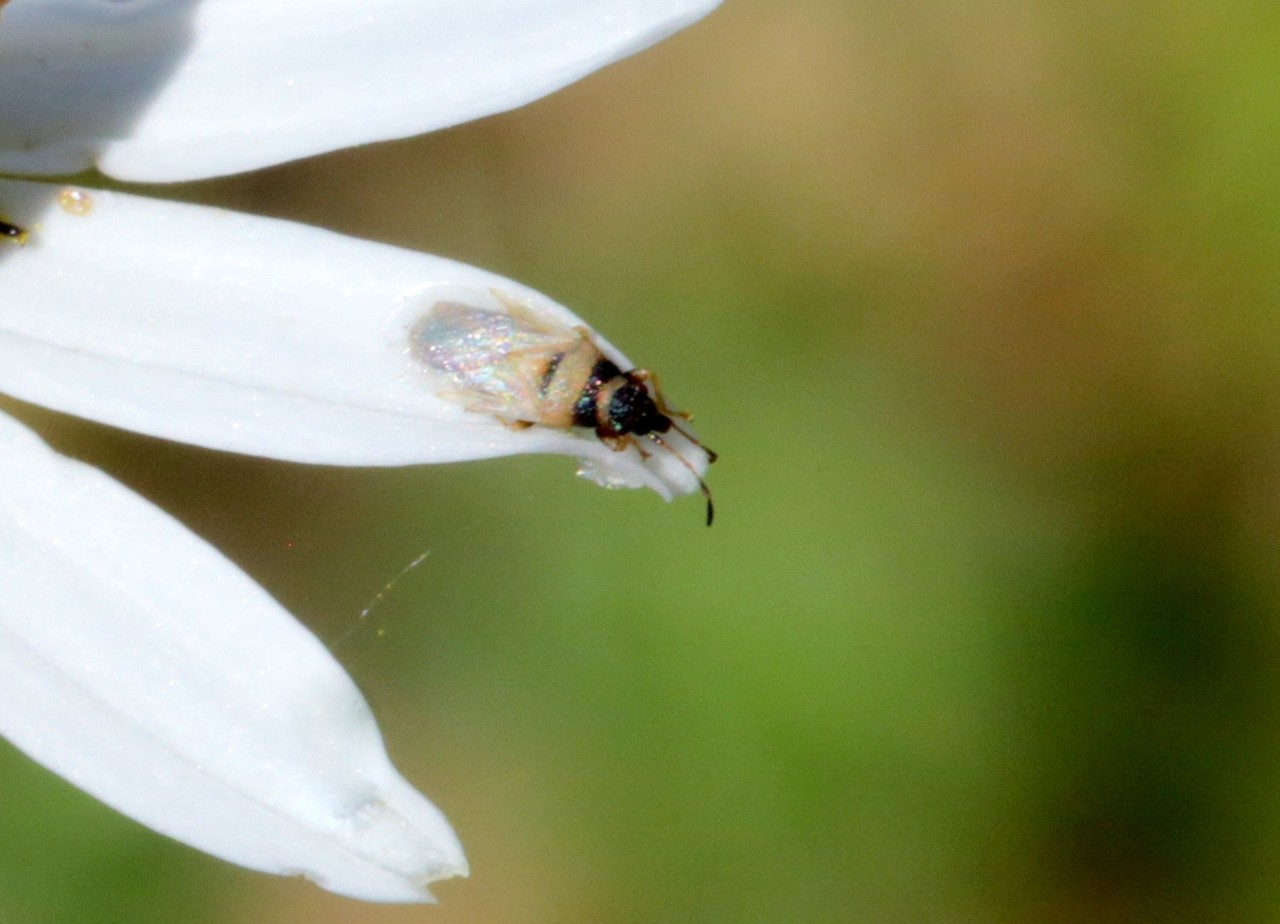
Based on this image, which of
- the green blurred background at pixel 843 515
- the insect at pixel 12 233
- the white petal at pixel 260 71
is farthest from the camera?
the green blurred background at pixel 843 515

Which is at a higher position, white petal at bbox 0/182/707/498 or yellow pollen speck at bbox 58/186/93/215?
yellow pollen speck at bbox 58/186/93/215

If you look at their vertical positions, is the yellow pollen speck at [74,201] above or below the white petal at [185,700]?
above

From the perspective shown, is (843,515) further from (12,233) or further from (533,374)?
(12,233)

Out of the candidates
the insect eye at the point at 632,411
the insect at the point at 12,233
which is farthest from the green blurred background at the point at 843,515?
the insect eye at the point at 632,411

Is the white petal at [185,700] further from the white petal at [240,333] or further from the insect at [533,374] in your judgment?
the insect at [533,374]

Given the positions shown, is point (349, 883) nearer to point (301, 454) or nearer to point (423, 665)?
point (301, 454)

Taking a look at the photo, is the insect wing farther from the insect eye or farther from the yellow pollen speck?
the yellow pollen speck

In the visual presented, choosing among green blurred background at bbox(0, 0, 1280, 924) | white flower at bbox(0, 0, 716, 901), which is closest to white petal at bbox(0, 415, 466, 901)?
white flower at bbox(0, 0, 716, 901)
